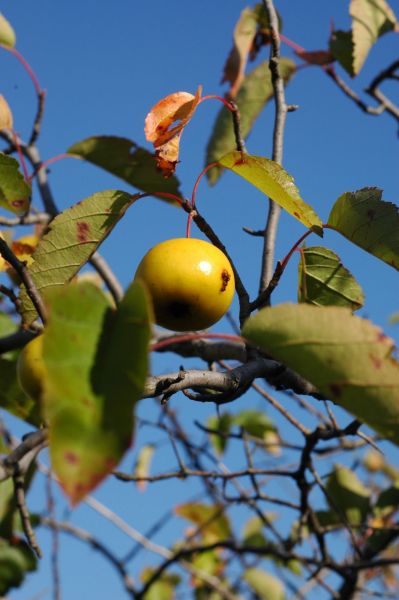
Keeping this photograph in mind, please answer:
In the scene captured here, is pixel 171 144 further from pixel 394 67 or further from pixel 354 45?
pixel 394 67

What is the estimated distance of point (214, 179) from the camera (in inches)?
101

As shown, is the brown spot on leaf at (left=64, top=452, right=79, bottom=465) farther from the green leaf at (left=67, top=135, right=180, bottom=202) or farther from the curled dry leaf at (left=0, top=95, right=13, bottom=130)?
the curled dry leaf at (left=0, top=95, right=13, bottom=130)

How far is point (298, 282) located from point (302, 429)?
62 cm

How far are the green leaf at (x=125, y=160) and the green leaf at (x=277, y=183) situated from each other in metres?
0.68

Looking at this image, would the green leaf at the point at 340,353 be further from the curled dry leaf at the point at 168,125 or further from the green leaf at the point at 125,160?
the green leaf at the point at 125,160

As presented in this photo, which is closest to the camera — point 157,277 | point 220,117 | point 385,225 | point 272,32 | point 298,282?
point 157,277

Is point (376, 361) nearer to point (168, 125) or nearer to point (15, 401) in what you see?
point (168, 125)

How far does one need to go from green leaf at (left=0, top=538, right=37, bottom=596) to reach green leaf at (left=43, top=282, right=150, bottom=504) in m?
1.75

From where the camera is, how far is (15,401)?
1.80 meters

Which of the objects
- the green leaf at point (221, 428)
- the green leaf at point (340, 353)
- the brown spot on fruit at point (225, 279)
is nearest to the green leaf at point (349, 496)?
the green leaf at point (221, 428)

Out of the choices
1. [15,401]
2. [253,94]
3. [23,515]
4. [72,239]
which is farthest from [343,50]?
[23,515]

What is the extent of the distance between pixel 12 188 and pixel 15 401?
60 centimetres

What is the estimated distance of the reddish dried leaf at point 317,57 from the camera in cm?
257

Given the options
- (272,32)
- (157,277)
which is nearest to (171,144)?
(157,277)
